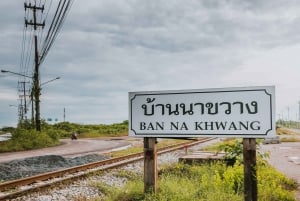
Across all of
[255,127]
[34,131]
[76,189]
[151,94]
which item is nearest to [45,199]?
[76,189]

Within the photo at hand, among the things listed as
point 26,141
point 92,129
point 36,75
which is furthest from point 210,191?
point 92,129

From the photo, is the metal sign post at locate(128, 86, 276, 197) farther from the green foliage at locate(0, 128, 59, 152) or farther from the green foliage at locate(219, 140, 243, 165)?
the green foliage at locate(0, 128, 59, 152)

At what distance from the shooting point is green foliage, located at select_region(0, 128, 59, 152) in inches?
1138

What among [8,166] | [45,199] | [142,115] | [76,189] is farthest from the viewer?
[8,166]

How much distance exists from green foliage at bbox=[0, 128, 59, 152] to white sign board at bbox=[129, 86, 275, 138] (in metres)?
22.5

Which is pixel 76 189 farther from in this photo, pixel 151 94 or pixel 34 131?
pixel 34 131

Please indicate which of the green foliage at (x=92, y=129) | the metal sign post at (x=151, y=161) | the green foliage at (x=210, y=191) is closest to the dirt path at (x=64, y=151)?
the green foliage at (x=210, y=191)

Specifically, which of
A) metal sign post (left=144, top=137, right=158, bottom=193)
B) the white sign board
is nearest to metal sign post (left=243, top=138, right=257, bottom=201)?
the white sign board

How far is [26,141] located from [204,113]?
27100mm

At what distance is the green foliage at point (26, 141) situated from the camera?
94.8 ft

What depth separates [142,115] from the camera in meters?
6.56

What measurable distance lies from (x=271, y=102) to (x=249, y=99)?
1.00 ft

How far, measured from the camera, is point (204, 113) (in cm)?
615

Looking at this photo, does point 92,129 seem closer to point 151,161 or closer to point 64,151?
point 64,151
